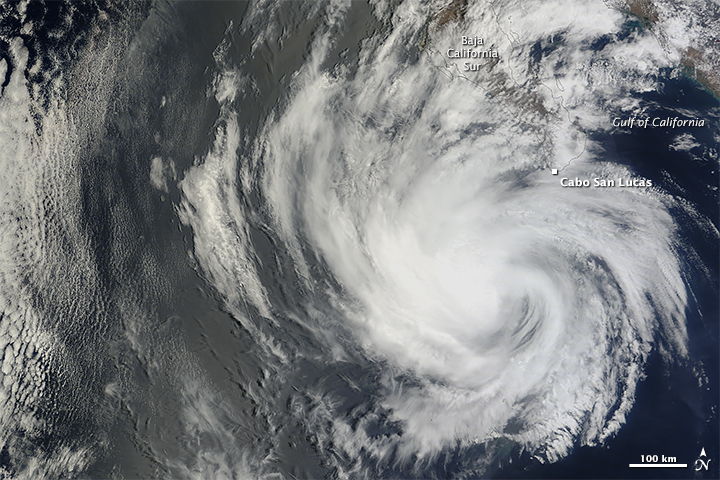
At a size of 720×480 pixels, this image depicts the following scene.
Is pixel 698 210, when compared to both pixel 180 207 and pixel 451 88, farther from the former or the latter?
pixel 180 207

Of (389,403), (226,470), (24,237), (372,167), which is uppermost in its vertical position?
(372,167)

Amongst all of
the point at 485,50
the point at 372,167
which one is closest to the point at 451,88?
the point at 485,50

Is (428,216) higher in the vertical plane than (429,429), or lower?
higher

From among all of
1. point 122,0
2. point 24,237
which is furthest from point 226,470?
point 122,0

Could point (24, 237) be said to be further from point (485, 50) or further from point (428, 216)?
point (485, 50)

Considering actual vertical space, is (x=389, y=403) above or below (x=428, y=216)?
below

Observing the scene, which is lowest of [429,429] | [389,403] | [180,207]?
[429,429]
